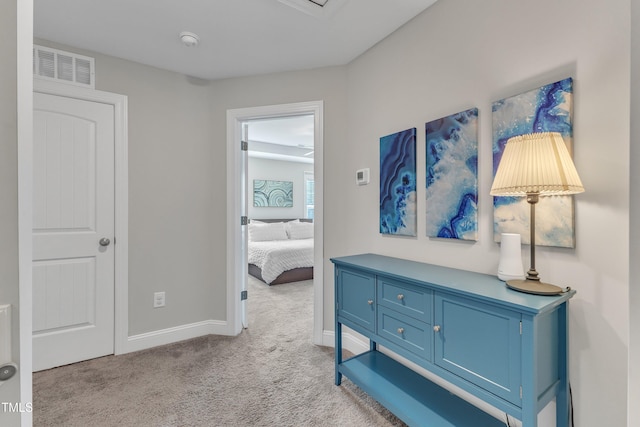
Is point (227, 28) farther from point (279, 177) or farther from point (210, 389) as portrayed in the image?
point (279, 177)

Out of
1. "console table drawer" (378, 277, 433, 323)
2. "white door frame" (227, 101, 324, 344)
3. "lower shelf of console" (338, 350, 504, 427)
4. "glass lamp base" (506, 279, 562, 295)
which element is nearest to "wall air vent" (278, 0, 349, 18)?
"white door frame" (227, 101, 324, 344)

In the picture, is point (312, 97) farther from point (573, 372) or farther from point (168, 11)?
point (573, 372)

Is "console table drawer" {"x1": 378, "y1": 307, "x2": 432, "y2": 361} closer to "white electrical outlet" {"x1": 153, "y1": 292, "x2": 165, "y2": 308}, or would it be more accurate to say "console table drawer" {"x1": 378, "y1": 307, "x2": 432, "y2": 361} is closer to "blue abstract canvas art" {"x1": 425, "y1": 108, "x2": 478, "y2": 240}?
"blue abstract canvas art" {"x1": 425, "y1": 108, "x2": 478, "y2": 240}

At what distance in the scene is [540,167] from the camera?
107cm

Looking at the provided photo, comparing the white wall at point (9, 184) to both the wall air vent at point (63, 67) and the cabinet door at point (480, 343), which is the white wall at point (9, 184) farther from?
the wall air vent at point (63, 67)

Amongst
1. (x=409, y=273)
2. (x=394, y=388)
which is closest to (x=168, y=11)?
(x=409, y=273)

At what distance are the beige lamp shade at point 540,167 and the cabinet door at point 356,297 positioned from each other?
873 millimetres

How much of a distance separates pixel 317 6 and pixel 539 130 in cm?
142

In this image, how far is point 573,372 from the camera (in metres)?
1.17

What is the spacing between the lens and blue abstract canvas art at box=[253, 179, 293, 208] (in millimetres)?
6301

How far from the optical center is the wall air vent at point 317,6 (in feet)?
5.69

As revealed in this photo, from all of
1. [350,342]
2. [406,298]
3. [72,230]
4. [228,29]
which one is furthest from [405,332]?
[72,230]

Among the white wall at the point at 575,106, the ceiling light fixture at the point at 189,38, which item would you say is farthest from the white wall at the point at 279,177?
the white wall at the point at 575,106

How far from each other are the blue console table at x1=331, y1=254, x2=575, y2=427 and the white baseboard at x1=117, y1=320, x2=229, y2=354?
4.41 ft
